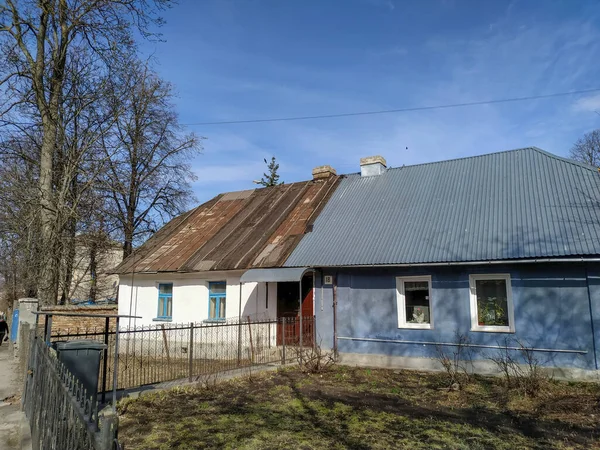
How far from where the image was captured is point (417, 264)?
12594 mm

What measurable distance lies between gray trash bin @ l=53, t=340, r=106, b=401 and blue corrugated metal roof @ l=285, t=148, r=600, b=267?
782 cm

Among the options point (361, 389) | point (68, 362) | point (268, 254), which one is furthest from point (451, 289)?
point (68, 362)

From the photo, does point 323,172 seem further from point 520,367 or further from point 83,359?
point 83,359

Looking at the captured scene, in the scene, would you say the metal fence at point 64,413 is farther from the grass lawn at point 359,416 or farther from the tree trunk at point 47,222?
the tree trunk at point 47,222

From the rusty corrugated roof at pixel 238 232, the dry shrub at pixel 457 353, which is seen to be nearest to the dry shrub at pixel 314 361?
the dry shrub at pixel 457 353

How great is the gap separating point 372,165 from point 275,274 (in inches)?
274

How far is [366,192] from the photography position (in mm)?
17594

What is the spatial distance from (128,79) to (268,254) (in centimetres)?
838

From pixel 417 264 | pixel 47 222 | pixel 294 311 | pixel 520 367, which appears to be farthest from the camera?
pixel 294 311

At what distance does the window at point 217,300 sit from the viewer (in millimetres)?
17031

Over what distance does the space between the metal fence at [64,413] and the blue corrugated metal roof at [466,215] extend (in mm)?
9525

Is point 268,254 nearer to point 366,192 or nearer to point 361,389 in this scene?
point 366,192

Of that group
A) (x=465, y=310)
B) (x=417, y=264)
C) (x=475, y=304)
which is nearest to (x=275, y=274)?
(x=417, y=264)

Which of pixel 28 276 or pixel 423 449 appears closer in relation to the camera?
pixel 423 449
